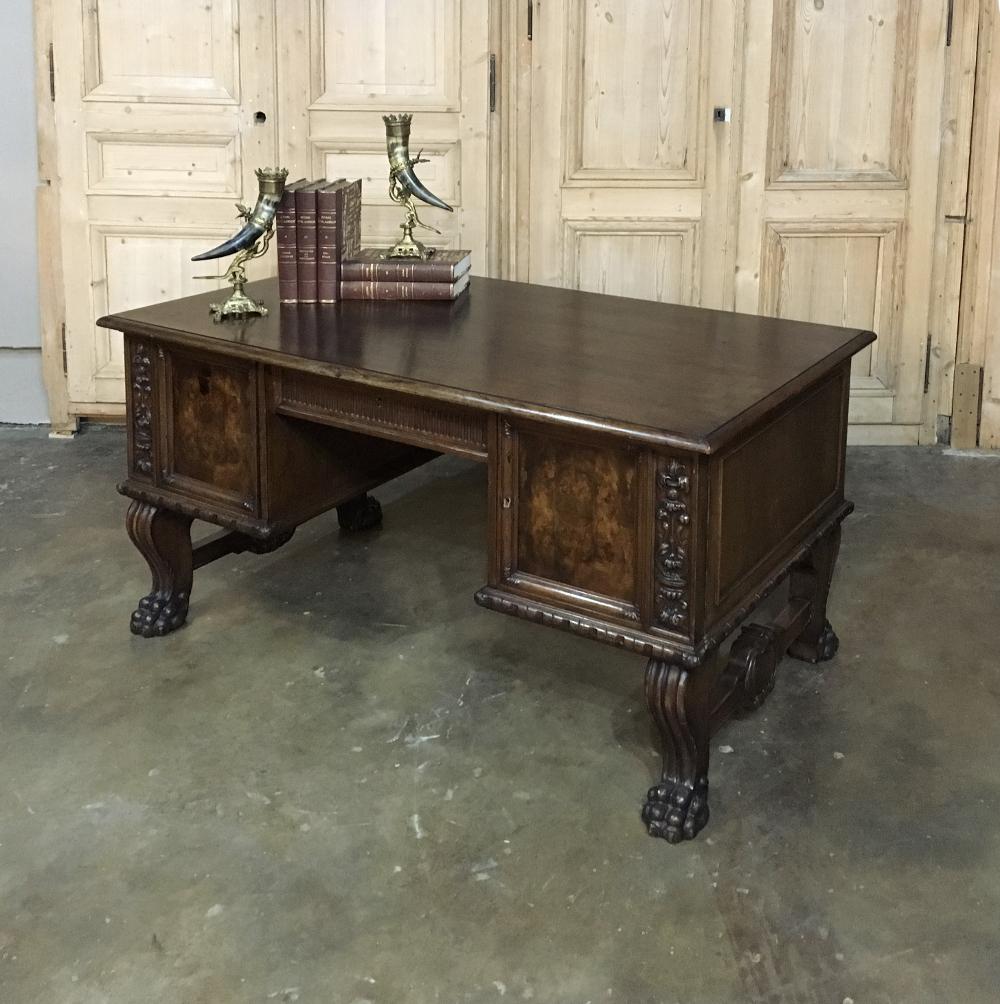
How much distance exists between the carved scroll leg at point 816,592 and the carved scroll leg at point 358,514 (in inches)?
51.1

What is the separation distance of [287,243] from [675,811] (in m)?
1.53

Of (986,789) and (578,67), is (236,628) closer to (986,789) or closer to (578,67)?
(986,789)

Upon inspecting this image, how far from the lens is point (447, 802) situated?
239 centimetres

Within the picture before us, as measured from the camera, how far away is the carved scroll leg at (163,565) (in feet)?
9.74

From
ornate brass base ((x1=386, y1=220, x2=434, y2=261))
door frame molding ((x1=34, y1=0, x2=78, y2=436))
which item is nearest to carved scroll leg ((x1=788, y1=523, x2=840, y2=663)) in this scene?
ornate brass base ((x1=386, y1=220, x2=434, y2=261))

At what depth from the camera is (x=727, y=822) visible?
2326 millimetres

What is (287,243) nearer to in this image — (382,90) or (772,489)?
(772,489)

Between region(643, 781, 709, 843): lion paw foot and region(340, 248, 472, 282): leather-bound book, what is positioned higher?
region(340, 248, 472, 282): leather-bound book

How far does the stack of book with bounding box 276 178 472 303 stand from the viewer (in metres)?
2.96

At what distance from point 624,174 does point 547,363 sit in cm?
208

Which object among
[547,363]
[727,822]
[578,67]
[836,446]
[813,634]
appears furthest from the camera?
[578,67]

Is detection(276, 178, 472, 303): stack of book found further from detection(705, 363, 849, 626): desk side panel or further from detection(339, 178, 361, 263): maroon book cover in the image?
detection(705, 363, 849, 626): desk side panel

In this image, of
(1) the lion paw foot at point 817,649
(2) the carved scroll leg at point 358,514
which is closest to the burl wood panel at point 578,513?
(1) the lion paw foot at point 817,649

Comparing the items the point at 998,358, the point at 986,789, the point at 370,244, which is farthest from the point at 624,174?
the point at 986,789
